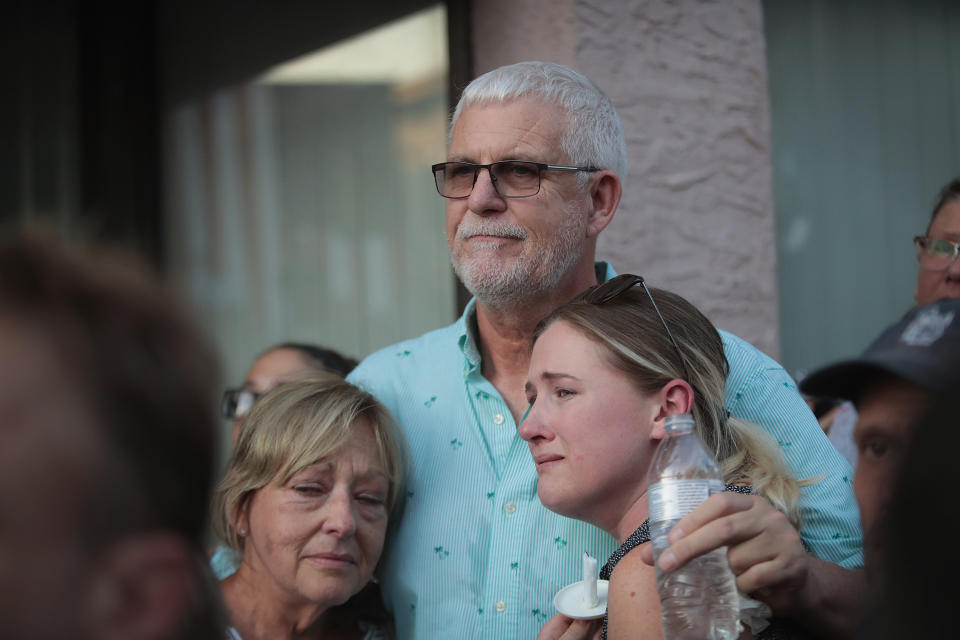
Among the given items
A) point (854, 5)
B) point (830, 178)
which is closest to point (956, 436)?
point (830, 178)

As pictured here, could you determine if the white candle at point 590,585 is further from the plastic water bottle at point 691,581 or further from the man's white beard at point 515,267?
the man's white beard at point 515,267

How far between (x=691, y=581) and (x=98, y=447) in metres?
1.12

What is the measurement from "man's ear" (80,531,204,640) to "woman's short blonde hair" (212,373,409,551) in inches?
58.1

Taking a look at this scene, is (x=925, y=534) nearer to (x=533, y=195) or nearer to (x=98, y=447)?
(x=98, y=447)

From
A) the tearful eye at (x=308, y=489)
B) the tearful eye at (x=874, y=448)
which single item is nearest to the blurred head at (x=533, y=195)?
the tearful eye at (x=308, y=489)

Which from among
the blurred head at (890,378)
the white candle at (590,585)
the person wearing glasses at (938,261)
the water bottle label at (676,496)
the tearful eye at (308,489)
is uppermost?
the person wearing glasses at (938,261)

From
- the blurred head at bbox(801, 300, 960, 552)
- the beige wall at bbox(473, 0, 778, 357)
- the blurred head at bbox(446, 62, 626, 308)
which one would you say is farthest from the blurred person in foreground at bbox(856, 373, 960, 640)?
the beige wall at bbox(473, 0, 778, 357)

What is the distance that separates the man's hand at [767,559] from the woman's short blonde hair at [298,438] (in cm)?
96

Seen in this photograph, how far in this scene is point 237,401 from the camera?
11.7 ft

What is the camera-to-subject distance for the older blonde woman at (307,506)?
Result: 2.35 meters

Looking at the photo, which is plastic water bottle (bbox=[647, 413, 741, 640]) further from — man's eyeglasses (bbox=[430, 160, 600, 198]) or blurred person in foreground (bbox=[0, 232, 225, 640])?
man's eyeglasses (bbox=[430, 160, 600, 198])

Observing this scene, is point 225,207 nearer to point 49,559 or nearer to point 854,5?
point 854,5

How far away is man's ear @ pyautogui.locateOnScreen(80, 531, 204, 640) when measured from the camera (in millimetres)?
860

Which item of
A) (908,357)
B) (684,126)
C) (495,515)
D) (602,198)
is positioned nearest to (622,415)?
(495,515)
